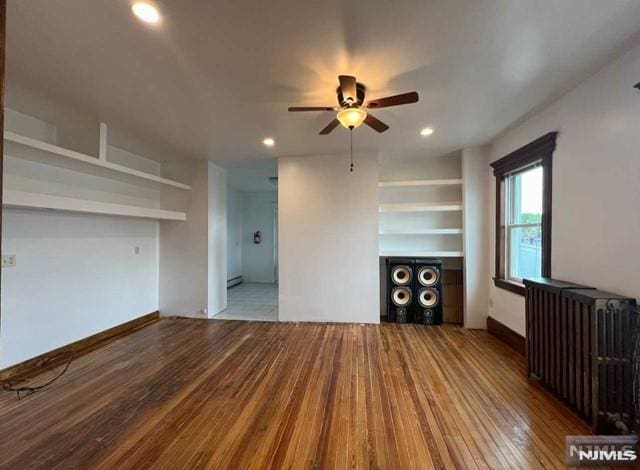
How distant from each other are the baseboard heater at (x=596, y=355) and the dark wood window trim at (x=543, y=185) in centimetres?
81

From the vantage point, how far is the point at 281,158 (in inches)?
185

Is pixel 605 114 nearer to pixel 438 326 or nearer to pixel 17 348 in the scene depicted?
pixel 438 326

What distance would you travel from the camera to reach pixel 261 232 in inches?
333

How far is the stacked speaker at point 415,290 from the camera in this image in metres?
4.45

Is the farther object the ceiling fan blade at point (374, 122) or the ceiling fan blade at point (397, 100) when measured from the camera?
the ceiling fan blade at point (374, 122)

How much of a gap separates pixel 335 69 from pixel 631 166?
→ 2.27m

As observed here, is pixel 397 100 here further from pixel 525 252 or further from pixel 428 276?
pixel 428 276

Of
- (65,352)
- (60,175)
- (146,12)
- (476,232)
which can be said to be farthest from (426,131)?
(65,352)

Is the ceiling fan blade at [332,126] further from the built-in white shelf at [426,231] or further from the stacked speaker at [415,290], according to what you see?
the stacked speaker at [415,290]

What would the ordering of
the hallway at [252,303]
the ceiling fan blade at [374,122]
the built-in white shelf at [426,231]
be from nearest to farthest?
the ceiling fan blade at [374,122] < the built-in white shelf at [426,231] < the hallway at [252,303]

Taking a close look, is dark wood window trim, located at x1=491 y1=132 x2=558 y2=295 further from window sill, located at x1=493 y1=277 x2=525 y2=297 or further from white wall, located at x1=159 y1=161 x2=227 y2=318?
white wall, located at x1=159 y1=161 x2=227 y2=318

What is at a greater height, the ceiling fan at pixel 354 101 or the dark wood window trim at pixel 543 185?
the ceiling fan at pixel 354 101

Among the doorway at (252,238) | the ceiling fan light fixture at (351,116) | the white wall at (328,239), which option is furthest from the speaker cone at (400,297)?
the doorway at (252,238)

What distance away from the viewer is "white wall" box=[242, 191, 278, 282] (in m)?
8.41
